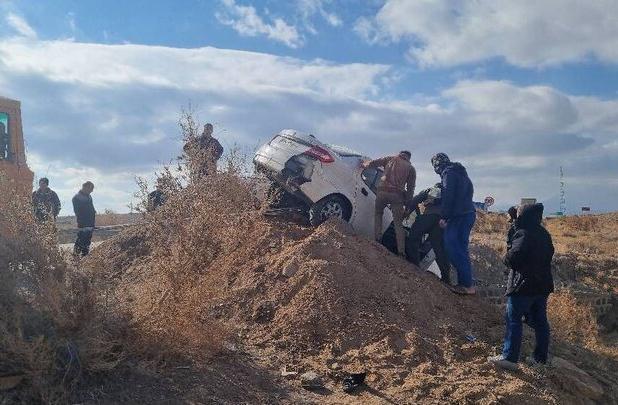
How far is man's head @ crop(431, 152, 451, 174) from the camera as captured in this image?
824 centimetres

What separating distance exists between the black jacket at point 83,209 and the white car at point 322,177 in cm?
358

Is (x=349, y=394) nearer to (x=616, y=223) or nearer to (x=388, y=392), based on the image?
(x=388, y=392)

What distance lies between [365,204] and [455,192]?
1793mm

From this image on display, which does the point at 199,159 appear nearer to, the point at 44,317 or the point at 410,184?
the point at 44,317

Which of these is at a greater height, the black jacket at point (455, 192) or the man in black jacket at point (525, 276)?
the black jacket at point (455, 192)

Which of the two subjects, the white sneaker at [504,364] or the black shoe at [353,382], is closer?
the black shoe at [353,382]

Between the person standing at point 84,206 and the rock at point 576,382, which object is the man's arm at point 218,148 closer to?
the person standing at point 84,206

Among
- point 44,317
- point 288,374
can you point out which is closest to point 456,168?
point 288,374

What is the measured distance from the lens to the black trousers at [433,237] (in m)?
8.71

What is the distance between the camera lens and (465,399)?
214 inches

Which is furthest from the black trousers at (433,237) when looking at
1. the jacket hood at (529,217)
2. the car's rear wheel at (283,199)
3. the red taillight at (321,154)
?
the jacket hood at (529,217)

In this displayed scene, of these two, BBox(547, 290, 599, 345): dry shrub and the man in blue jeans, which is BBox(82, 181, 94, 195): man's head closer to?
the man in blue jeans

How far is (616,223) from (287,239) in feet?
78.9

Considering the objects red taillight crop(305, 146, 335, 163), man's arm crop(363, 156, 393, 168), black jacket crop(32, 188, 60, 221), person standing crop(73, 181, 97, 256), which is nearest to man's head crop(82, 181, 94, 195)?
person standing crop(73, 181, 97, 256)
